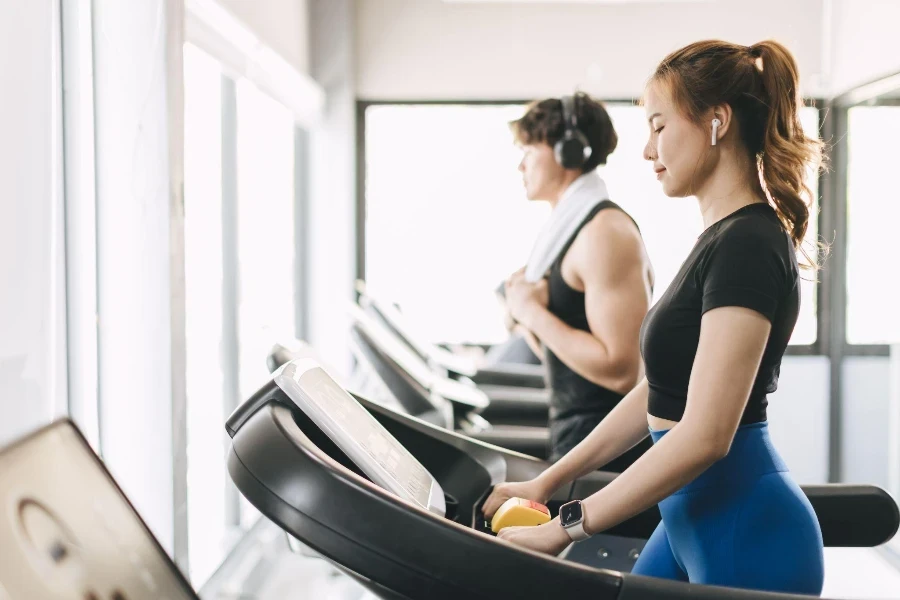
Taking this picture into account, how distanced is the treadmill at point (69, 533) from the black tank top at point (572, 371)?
2.88 ft

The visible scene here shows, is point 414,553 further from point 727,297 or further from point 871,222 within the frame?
point 871,222

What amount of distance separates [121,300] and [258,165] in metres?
1.89

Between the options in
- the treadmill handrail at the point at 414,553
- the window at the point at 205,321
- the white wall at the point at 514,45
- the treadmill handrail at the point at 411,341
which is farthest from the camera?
the white wall at the point at 514,45

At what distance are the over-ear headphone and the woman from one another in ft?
2.08

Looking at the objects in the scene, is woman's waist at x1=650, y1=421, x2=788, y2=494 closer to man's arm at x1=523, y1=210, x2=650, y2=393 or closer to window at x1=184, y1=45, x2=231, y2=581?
man's arm at x1=523, y1=210, x2=650, y2=393

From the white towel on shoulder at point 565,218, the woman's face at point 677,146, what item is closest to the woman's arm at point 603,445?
the woman's face at point 677,146

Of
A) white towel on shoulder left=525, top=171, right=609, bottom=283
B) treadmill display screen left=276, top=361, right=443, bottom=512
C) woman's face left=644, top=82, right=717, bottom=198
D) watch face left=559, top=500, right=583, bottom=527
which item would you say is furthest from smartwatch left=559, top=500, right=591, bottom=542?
white towel on shoulder left=525, top=171, right=609, bottom=283

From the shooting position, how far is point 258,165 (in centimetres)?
370

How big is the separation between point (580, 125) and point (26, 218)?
113 cm

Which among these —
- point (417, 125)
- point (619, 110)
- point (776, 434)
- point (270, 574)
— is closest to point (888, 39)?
point (619, 110)

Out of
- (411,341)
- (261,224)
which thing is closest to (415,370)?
(411,341)

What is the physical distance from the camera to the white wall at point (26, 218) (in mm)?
1336

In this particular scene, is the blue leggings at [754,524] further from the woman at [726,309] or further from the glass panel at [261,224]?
the glass panel at [261,224]

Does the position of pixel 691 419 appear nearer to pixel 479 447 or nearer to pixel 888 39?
pixel 479 447
